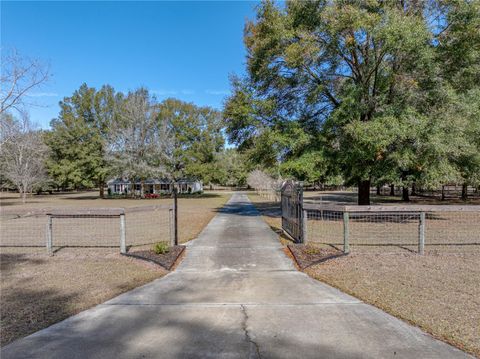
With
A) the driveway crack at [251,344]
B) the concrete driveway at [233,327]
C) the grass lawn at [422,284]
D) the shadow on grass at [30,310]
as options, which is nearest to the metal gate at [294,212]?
the grass lawn at [422,284]

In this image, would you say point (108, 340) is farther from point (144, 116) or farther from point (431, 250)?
point (144, 116)

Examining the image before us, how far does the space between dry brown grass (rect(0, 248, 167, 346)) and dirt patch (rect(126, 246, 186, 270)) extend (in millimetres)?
158

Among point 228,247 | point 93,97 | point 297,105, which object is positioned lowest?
point 228,247

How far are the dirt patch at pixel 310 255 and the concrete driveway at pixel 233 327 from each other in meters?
0.92

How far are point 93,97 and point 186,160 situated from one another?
1722 cm

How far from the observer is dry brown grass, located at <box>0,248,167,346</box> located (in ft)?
14.4

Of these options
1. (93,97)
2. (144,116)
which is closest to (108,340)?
(144,116)

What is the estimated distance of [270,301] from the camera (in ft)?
16.3

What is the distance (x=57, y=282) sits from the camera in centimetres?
600

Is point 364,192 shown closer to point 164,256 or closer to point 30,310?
point 164,256

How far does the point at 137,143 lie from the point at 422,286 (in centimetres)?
3881

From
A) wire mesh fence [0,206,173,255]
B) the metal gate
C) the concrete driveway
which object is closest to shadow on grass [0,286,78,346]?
the concrete driveway

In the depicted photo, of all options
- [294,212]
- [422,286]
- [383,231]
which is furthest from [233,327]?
[383,231]

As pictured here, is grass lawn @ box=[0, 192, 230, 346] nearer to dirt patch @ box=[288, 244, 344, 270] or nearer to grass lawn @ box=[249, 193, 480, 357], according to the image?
dirt patch @ box=[288, 244, 344, 270]
